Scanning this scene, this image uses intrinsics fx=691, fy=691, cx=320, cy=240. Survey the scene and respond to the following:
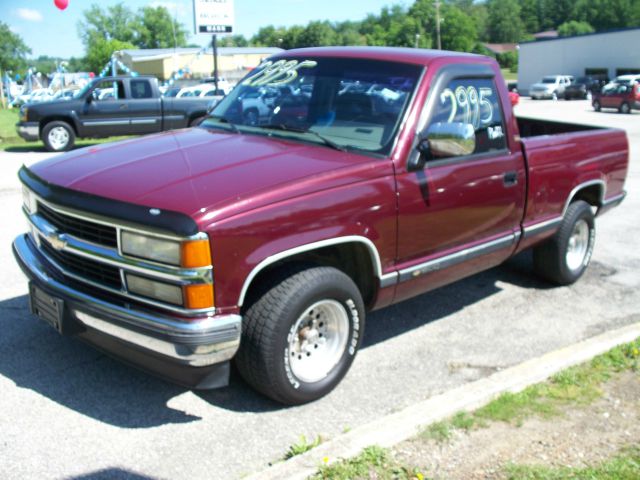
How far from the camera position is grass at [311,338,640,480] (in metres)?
3.10

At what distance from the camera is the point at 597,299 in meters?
5.80

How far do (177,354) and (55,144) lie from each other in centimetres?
1444

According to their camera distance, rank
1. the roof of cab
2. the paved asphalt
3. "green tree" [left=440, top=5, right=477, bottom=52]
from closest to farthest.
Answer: the paved asphalt < the roof of cab < "green tree" [left=440, top=5, right=477, bottom=52]

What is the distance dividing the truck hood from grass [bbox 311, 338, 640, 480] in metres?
1.31

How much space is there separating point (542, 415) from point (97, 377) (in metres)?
2.53

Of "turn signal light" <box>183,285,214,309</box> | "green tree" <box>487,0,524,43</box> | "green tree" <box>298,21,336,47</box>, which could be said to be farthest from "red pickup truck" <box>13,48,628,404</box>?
"green tree" <box>487,0,524,43</box>

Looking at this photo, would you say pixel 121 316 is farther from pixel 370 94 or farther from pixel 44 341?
pixel 370 94

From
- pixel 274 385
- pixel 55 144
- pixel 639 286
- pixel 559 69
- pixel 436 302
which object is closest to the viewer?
pixel 274 385

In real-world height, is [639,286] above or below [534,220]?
below

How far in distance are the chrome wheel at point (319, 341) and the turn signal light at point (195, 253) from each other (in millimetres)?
771

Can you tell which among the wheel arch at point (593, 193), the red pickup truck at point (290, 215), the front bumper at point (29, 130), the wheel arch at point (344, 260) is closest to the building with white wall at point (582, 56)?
the front bumper at point (29, 130)

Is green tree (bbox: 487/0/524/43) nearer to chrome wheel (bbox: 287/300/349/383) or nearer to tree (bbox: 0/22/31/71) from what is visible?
tree (bbox: 0/22/31/71)

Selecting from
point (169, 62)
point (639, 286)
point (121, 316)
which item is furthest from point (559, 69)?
point (121, 316)

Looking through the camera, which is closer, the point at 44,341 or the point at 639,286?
the point at 44,341
